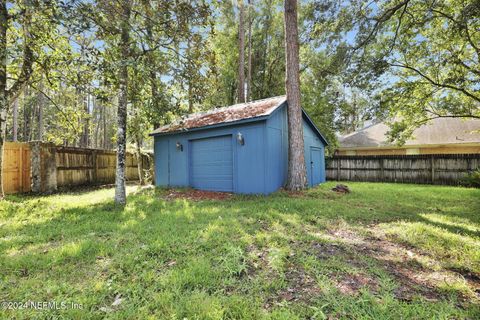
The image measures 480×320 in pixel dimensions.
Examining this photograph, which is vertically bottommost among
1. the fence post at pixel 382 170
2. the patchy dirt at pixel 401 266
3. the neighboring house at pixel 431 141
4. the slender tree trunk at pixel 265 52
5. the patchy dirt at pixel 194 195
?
the patchy dirt at pixel 401 266

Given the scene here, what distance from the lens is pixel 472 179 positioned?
10.1 m

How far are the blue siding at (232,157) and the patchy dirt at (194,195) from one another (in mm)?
399

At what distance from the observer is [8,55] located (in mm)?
4145

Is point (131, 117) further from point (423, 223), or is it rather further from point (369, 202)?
point (423, 223)

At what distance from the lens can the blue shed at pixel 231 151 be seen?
7508 millimetres

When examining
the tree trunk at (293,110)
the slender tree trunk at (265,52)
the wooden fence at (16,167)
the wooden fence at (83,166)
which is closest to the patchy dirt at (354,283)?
the tree trunk at (293,110)

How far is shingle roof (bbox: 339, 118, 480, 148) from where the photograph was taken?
13547 mm

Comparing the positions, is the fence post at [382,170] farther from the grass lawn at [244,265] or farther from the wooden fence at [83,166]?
the wooden fence at [83,166]

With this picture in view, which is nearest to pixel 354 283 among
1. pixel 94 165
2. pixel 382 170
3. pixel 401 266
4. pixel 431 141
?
pixel 401 266

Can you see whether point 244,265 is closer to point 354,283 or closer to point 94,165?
point 354,283

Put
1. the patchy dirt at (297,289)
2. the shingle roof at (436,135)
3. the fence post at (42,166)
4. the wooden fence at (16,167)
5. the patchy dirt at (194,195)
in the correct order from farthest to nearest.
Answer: the shingle roof at (436,135) < the fence post at (42,166) < the wooden fence at (16,167) < the patchy dirt at (194,195) < the patchy dirt at (297,289)

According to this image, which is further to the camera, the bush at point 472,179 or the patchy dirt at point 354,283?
the bush at point 472,179

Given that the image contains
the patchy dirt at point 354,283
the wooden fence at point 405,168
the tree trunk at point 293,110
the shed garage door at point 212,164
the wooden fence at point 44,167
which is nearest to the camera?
the patchy dirt at point 354,283

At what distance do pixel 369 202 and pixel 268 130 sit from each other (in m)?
3.69
